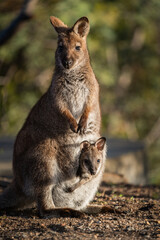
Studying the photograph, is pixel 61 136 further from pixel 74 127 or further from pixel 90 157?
pixel 90 157

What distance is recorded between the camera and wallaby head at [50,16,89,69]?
532 cm

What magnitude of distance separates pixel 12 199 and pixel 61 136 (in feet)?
3.18

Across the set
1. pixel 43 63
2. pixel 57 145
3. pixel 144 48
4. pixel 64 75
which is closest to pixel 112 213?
pixel 57 145

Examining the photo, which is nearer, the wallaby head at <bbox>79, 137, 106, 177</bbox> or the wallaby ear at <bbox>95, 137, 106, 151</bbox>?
the wallaby head at <bbox>79, 137, 106, 177</bbox>

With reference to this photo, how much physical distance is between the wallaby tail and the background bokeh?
8614mm

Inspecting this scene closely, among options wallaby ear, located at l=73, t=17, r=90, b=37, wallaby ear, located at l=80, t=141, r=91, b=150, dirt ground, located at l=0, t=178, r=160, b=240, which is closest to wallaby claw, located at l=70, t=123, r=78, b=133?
wallaby ear, located at l=80, t=141, r=91, b=150

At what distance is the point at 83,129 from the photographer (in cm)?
518

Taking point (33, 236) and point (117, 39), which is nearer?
point (33, 236)

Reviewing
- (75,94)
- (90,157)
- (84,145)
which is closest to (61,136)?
(84,145)

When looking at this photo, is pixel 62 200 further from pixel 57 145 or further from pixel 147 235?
pixel 147 235

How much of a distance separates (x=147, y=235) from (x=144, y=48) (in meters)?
15.4

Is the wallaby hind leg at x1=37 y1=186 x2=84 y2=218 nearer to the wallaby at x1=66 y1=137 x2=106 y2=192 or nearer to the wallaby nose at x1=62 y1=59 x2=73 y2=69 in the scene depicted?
the wallaby at x1=66 y1=137 x2=106 y2=192

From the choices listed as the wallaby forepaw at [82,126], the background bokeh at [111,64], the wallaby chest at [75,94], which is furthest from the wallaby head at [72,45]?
the background bokeh at [111,64]

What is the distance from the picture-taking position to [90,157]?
507cm
